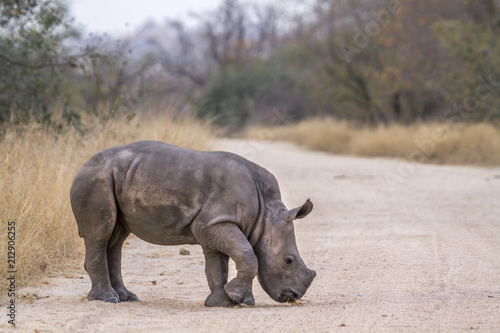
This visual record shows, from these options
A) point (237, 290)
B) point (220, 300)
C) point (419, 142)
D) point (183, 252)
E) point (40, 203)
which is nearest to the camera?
point (237, 290)

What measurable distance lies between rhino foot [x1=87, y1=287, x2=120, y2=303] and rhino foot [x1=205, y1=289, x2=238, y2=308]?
692 millimetres

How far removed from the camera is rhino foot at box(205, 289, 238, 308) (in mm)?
5043

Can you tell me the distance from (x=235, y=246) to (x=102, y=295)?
1.11m

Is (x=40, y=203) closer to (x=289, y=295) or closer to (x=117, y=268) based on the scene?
(x=117, y=268)

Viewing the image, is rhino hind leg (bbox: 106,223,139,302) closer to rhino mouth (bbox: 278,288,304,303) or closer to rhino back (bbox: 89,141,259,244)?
rhino back (bbox: 89,141,259,244)

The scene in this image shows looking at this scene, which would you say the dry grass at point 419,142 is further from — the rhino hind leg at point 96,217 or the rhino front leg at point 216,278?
the rhino hind leg at point 96,217

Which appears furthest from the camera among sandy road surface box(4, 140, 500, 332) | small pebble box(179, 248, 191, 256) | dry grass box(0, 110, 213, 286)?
small pebble box(179, 248, 191, 256)

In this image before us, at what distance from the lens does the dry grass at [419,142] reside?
1779 cm

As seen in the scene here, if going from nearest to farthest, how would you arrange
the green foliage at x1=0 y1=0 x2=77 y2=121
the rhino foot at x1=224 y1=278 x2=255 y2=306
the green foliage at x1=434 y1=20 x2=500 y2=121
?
the rhino foot at x1=224 y1=278 x2=255 y2=306 → the green foliage at x1=0 y1=0 x2=77 y2=121 → the green foliage at x1=434 y1=20 x2=500 y2=121

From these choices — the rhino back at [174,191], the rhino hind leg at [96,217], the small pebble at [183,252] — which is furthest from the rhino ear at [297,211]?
the small pebble at [183,252]

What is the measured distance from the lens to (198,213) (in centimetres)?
491

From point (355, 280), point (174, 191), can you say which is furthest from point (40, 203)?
point (355, 280)

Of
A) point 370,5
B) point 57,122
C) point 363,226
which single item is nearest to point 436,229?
point 363,226

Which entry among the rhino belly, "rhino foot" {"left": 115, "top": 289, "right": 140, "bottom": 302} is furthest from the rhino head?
"rhino foot" {"left": 115, "top": 289, "right": 140, "bottom": 302}
